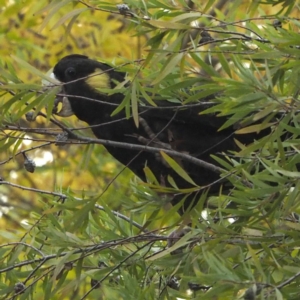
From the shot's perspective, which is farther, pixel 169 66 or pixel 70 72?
pixel 70 72

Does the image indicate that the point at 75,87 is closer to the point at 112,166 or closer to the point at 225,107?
the point at 225,107

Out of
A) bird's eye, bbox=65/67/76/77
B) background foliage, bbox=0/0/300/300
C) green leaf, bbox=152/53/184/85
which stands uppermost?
green leaf, bbox=152/53/184/85

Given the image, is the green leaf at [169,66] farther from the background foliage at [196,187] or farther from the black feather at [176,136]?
the black feather at [176,136]

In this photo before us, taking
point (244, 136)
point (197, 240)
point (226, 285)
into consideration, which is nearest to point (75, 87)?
point (244, 136)

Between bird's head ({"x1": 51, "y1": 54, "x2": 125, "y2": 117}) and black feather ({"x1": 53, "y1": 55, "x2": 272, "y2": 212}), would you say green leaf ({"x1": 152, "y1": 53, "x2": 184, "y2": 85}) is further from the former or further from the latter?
bird's head ({"x1": 51, "y1": 54, "x2": 125, "y2": 117})

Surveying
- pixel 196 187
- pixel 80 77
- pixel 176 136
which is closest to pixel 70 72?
pixel 80 77

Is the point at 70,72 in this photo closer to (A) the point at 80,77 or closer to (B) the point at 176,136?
(A) the point at 80,77

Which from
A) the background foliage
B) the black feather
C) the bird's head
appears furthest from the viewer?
the bird's head

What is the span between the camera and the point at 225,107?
1018 millimetres

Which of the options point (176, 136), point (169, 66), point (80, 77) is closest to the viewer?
point (169, 66)

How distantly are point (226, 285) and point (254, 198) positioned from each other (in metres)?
0.16

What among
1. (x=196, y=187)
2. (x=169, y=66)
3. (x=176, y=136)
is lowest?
(x=176, y=136)

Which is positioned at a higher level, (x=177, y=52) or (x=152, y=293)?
(x=177, y=52)

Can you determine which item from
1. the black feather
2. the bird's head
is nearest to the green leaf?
the black feather
